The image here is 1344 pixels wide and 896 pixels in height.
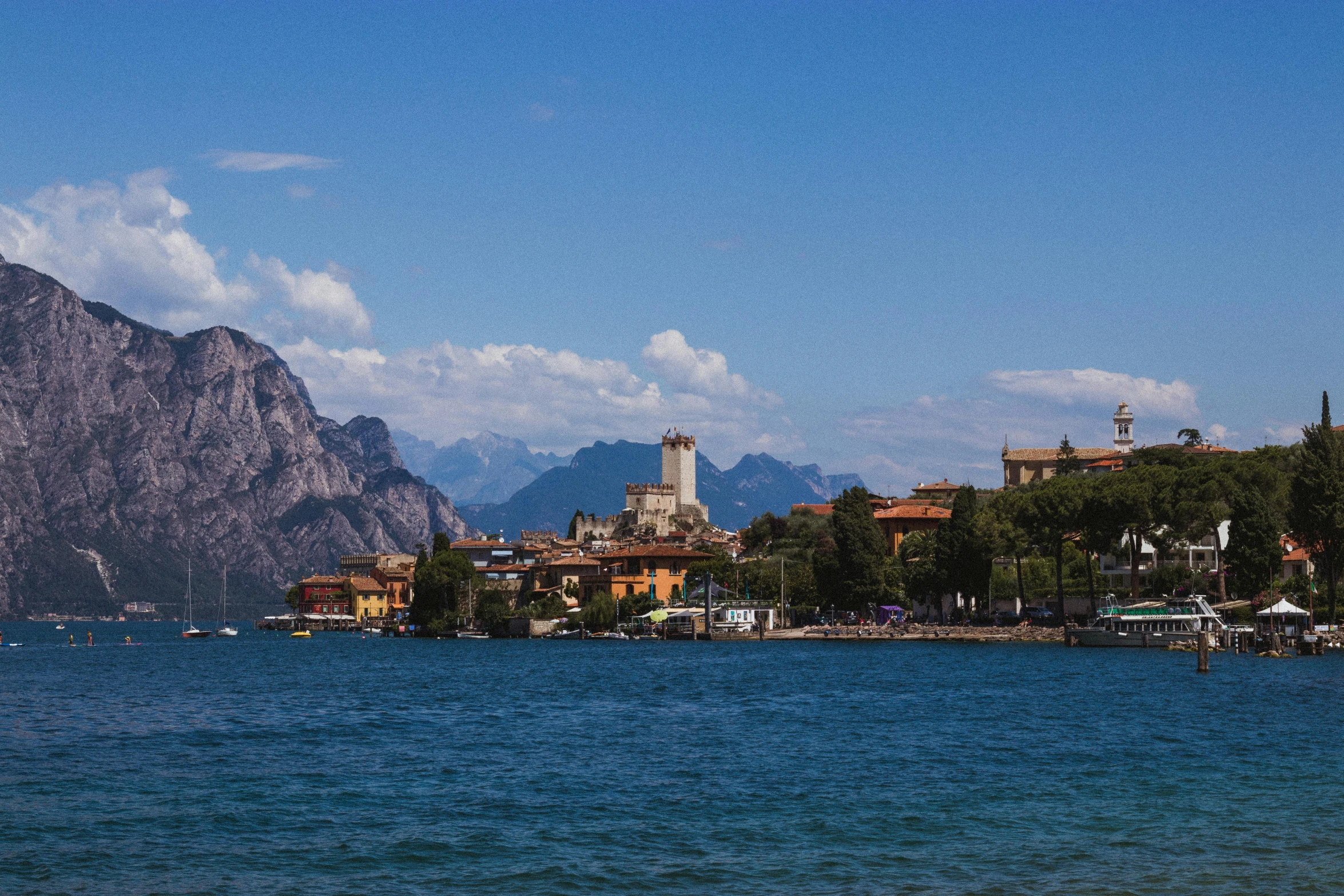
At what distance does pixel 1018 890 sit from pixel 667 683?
46.4 metres

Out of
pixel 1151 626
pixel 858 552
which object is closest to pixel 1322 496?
pixel 1151 626

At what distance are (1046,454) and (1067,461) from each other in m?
14.2

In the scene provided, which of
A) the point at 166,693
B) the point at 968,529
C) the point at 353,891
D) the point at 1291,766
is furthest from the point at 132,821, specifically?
the point at 968,529

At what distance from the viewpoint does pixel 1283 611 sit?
3361 inches

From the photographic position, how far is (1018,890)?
23.3m

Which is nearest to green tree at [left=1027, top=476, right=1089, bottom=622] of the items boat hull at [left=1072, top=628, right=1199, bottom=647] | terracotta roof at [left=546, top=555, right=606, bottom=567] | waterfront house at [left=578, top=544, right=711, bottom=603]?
boat hull at [left=1072, top=628, right=1199, bottom=647]

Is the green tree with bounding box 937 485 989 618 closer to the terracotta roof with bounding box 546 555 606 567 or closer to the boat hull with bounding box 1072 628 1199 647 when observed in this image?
the boat hull with bounding box 1072 628 1199 647

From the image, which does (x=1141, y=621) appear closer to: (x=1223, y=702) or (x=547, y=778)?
(x=1223, y=702)

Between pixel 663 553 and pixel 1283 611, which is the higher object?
pixel 663 553

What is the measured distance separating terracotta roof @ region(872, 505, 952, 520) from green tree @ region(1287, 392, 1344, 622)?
51765mm

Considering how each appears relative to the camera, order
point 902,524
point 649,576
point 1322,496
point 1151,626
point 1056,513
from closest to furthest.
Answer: point 1322,496 < point 1151,626 < point 1056,513 < point 902,524 < point 649,576

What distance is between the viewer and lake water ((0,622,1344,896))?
25.1 meters

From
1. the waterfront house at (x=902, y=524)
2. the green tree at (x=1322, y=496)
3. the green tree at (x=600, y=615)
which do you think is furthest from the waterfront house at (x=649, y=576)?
the green tree at (x=1322, y=496)

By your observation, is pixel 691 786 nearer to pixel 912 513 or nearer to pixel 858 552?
pixel 858 552
